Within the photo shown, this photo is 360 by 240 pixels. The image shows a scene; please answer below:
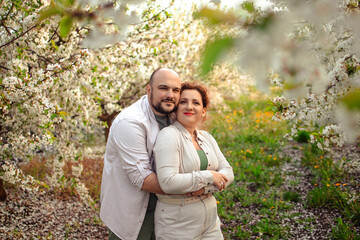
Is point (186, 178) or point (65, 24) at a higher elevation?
point (65, 24)

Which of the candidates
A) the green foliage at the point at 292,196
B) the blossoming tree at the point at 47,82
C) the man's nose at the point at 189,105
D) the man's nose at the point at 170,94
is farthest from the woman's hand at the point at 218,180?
the green foliage at the point at 292,196

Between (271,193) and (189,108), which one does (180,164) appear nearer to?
(189,108)

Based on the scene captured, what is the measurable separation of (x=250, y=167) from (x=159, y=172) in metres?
4.22

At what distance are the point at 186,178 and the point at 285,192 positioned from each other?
3346 mm

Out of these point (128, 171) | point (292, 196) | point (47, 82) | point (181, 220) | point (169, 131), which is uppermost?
point (47, 82)

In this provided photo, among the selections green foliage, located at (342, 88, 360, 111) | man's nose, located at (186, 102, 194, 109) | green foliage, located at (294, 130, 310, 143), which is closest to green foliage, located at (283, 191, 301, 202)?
green foliage, located at (294, 130, 310, 143)

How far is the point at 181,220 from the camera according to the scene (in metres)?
2.06

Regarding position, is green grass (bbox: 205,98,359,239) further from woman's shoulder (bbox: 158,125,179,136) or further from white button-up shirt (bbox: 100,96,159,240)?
white button-up shirt (bbox: 100,96,159,240)

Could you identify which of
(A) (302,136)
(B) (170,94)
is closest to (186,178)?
(B) (170,94)

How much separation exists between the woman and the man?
90 mm

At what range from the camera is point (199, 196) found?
84.1 inches

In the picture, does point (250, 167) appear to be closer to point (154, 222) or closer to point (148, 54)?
point (148, 54)

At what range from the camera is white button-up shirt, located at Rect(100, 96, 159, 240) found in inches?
80.7

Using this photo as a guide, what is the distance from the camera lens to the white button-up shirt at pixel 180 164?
194cm
